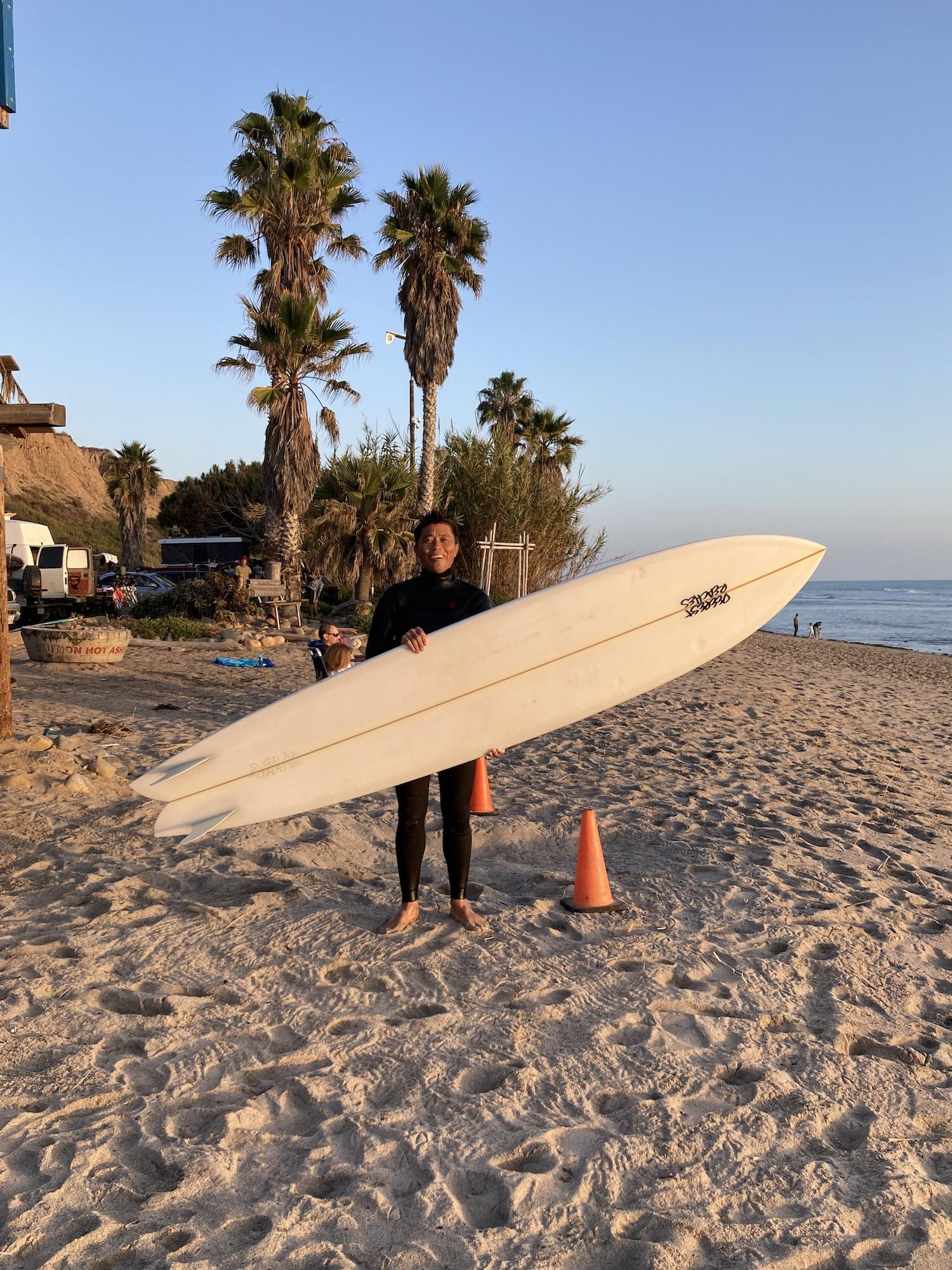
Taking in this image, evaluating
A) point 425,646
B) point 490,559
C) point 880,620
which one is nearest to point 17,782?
point 425,646

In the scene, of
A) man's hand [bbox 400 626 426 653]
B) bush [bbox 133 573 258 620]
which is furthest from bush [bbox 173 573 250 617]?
man's hand [bbox 400 626 426 653]

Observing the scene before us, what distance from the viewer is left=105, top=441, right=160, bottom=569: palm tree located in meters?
34.1

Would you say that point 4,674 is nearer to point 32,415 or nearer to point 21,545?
point 32,415

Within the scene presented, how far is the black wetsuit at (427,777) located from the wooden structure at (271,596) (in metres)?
12.3

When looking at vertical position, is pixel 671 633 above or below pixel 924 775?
above

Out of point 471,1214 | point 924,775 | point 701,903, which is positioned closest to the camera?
point 471,1214

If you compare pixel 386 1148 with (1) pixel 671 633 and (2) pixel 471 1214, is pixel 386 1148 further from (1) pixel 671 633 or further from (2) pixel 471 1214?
(1) pixel 671 633

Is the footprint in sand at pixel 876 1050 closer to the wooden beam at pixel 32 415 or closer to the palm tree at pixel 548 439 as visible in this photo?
the wooden beam at pixel 32 415

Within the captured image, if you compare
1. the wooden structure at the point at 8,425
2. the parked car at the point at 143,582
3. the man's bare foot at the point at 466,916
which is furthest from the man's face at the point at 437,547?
the parked car at the point at 143,582

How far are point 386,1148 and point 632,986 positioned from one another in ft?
3.74

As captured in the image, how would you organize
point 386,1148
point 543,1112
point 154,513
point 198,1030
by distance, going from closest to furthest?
point 386,1148 < point 543,1112 < point 198,1030 < point 154,513

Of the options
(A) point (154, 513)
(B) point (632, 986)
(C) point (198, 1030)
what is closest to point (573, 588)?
(B) point (632, 986)

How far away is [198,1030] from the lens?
2.69 m

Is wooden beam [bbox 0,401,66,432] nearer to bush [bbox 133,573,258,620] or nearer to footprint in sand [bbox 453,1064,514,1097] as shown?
footprint in sand [bbox 453,1064,514,1097]
